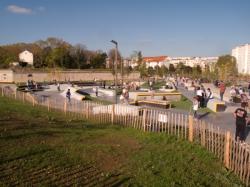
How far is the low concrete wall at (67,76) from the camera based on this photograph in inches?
2977

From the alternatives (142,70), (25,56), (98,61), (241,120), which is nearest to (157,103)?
(241,120)

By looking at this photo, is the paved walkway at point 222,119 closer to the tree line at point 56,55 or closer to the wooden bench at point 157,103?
the wooden bench at point 157,103

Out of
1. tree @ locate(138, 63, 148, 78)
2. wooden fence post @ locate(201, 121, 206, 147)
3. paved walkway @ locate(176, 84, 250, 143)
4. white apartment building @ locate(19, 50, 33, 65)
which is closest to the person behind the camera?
wooden fence post @ locate(201, 121, 206, 147)

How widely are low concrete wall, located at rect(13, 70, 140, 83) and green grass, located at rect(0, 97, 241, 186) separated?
6374 cm

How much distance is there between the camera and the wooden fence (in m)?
9.49

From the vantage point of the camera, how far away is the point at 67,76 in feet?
283

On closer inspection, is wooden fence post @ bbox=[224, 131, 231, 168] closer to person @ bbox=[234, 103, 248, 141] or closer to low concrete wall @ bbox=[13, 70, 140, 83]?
person @ bbox=[234, 103, 248, 141]

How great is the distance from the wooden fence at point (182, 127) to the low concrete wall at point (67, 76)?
5531 cm

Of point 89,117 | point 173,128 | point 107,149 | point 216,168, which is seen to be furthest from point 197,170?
point 89,117

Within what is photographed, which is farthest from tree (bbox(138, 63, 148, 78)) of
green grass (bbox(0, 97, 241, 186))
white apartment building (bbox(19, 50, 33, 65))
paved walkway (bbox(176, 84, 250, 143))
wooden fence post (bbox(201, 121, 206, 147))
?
wooden fence post (bbox(201, 121, 206, 147))

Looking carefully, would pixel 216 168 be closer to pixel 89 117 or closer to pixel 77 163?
pixel 77 163

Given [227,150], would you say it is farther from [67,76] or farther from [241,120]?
[67,76]

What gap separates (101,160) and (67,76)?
256 ft

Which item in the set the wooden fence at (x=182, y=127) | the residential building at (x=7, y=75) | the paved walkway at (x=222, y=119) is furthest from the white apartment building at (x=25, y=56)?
the paved walkway at (x=222, y=119)
